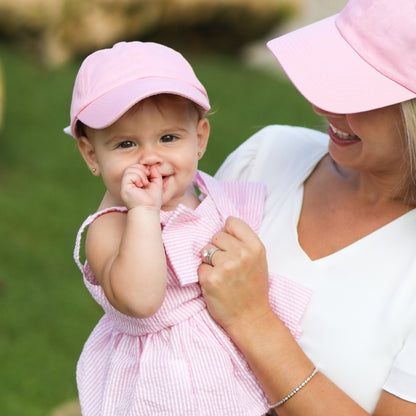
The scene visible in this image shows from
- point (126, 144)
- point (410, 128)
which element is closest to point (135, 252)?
point (126, 144)

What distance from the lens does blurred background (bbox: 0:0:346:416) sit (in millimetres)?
4965

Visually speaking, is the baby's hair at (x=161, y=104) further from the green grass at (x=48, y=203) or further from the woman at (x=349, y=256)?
the green grass at (x=48, y=203)

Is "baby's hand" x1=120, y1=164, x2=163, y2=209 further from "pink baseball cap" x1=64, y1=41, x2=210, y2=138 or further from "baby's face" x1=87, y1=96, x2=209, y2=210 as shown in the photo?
"pink baseball cap" x1=64, y1=41, x2=210, y2=138

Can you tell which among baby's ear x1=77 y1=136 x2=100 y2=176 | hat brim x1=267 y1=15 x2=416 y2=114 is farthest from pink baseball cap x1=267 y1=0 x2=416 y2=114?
baby's ear x1=77 y1=136 x2=100 y2=176

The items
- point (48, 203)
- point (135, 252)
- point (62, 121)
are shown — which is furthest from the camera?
point (62, 121)

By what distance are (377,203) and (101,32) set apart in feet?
23.4

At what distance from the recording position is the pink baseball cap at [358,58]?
6.49ft

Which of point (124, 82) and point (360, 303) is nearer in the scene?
point (124, 82)

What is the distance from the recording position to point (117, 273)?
1.94 m

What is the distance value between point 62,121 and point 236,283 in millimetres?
6023

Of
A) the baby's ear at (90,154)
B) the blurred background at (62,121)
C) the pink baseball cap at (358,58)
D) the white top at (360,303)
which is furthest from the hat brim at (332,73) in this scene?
the blurred background at (62,121)

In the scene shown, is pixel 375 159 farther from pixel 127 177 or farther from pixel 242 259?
pixel 127 177

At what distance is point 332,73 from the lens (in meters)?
2.09

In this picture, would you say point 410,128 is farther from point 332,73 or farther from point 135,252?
point 135,252
